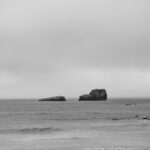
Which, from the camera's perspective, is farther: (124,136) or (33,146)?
(124,136)

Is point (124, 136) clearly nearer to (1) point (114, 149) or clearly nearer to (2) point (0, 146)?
(1) point (114, 149)

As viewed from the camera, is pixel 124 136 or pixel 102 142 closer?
pixel 102 142

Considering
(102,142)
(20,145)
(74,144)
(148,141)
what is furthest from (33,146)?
(148,141)

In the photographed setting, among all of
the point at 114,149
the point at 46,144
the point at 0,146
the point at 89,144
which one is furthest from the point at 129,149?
the point at 0,146

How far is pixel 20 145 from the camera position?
44688 millimetres

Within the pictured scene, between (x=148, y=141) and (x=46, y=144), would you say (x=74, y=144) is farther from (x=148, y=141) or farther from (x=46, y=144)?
(x=148, y=141)

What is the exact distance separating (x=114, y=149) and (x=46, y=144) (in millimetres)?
9294

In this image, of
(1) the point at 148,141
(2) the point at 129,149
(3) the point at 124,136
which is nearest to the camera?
(2) the point at 129,149

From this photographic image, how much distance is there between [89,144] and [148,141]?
7.75m

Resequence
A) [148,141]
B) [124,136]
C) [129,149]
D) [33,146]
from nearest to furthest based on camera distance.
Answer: [129,149] < [33,146] < [148,141] < [124,136]

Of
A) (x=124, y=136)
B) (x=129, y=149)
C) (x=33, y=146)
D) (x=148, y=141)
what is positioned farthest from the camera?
(x=124, y=136)

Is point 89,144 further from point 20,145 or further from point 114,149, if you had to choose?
point 20,145

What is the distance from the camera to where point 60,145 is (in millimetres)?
43719

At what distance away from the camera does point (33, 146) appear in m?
43.6
